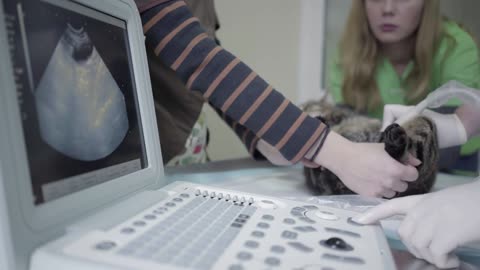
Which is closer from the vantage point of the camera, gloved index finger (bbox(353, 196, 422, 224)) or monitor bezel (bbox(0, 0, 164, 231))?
monitor bezel (bbox(0, 0, 164, 231))

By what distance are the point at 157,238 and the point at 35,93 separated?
0.36ft

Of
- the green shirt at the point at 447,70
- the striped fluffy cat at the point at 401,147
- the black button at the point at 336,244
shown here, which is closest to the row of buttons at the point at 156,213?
the black button at the point at 336,244

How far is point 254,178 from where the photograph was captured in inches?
23.6

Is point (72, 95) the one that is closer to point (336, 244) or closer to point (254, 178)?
point (336, 244)

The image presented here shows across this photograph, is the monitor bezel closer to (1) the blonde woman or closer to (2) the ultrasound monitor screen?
(2) the ultrasound monitor screen

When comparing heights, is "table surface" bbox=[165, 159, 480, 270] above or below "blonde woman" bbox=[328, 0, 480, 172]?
below

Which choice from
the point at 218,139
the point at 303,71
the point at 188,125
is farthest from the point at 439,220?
the point at 303,71

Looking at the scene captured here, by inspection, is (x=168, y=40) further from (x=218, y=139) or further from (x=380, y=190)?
(x=218, y=139)

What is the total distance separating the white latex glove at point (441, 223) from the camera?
0.25m

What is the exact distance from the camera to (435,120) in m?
0.50

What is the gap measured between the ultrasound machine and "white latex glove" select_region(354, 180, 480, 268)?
0.08ft

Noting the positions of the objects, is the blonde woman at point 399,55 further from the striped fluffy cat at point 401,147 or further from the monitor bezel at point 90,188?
the monitor bezel at point 90,188

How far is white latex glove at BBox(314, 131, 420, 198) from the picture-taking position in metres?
0.39

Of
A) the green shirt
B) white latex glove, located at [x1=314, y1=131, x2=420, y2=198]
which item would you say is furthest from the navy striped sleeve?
the green shirt
